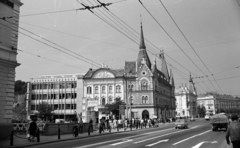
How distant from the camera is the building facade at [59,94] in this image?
75.4 meters

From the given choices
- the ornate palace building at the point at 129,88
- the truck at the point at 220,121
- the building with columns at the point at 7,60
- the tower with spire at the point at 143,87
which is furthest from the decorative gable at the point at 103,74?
the building with columns at the point at 7,60

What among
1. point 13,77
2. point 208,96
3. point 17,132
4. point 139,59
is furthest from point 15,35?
point 208,96

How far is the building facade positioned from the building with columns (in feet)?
165

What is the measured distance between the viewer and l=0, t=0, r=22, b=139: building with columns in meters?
22.9

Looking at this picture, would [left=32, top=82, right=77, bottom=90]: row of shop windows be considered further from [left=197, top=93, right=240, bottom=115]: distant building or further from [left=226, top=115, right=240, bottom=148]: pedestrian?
[left=197, top=93, right=240, bottom=115]: distant building

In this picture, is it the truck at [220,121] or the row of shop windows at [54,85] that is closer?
the truck at [220,121]

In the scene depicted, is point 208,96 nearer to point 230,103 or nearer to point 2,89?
point 230,103

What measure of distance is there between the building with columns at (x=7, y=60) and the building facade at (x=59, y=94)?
165ft

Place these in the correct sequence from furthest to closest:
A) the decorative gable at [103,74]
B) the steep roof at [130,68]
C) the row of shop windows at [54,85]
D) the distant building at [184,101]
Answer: the distant building at [184,101] → the row of shop windows at [54,85] → the steep roof at [130,68] → the decorative gable at [103,74]

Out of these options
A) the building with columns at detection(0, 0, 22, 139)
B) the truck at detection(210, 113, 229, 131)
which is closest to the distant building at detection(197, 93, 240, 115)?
the truck at detection(210, 113, 229, 131)

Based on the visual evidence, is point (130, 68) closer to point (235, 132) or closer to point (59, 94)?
point (59, 94)

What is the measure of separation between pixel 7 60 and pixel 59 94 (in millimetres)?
55705

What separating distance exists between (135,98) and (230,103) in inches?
5309

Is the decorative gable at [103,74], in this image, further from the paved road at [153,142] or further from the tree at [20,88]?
the paved road at [153,142]
